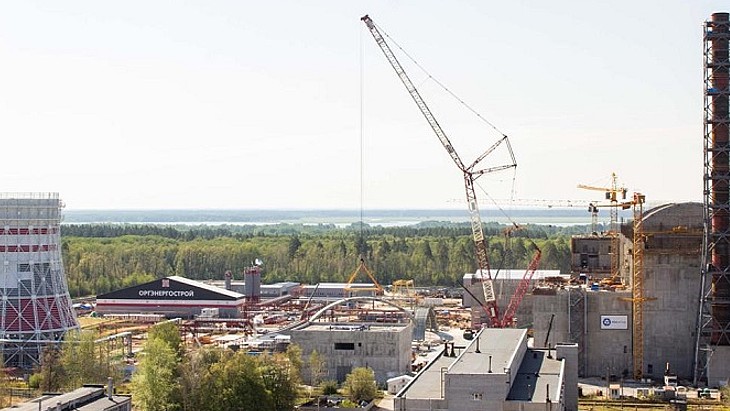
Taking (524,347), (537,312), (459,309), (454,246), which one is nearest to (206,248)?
(454,246)

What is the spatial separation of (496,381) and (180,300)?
60.4 m

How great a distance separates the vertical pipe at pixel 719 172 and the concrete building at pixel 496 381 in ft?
44.0

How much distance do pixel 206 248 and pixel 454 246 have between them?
3618 centimetres

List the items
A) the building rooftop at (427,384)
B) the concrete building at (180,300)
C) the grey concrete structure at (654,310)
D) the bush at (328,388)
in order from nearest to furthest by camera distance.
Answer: the building rooftop at (427,384), the bush at (328,388), the grey concrete structure at (654,310), the concrete building at (180,300)

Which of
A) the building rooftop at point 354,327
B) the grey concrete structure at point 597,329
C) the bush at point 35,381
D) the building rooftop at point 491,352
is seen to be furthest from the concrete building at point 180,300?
the building rooftop at point 491,352

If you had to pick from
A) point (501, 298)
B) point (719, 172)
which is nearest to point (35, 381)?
point (501, 298)

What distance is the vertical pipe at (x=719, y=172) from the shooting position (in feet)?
224

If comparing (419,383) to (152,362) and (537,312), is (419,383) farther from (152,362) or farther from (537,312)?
(537,312)

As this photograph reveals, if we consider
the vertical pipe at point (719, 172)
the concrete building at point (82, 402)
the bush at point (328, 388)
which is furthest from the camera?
the vertical pipe at point (719, 172)

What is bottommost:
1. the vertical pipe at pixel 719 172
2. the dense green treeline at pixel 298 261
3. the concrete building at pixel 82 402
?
A: the concrete building at pixel 82 402

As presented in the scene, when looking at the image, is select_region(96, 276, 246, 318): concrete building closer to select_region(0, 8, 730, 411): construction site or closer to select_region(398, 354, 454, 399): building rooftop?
select_region(0, 8, 730, 411): construction site

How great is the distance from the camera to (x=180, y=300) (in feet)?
339

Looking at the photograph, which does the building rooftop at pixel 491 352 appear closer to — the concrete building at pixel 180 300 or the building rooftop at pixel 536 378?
the building rooftop at pixel 536 378

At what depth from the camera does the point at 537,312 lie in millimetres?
74312
